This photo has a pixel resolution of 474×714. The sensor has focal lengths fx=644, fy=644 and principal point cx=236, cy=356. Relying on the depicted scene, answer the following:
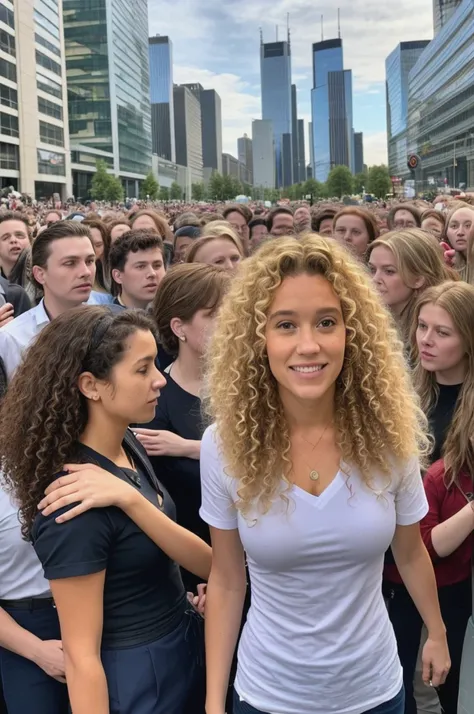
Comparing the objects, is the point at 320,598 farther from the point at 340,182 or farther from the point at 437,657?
the point at 340,182

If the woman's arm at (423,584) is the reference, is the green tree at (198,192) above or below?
above

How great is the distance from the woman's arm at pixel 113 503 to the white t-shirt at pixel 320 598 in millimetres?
230

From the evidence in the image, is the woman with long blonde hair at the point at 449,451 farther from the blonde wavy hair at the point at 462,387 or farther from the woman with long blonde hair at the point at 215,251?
the woman with long blonde hair at the point at 215,251

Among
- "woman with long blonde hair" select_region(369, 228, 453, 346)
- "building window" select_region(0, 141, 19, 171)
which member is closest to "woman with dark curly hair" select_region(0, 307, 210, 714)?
"woman with long blonde hair" select_region(369, 228, 453, 346)

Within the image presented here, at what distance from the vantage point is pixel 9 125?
2537 inches

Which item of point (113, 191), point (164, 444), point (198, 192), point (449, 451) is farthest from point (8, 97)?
point (198, 192)

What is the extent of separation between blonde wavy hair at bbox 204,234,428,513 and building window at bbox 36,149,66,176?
75270 millimetres

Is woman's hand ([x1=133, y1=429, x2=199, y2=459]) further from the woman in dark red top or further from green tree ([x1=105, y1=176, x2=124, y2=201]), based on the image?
green tree ([x1=105, y1=176, x2=124, y2=201])

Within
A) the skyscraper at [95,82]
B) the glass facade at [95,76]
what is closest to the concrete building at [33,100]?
the skyscraper at [95,82]

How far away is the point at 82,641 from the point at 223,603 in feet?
1.36

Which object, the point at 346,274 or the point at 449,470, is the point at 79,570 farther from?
the point at 449,470

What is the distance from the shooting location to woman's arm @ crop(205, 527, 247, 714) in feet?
6.03

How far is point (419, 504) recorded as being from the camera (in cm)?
189

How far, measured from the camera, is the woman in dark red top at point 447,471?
266 cm
